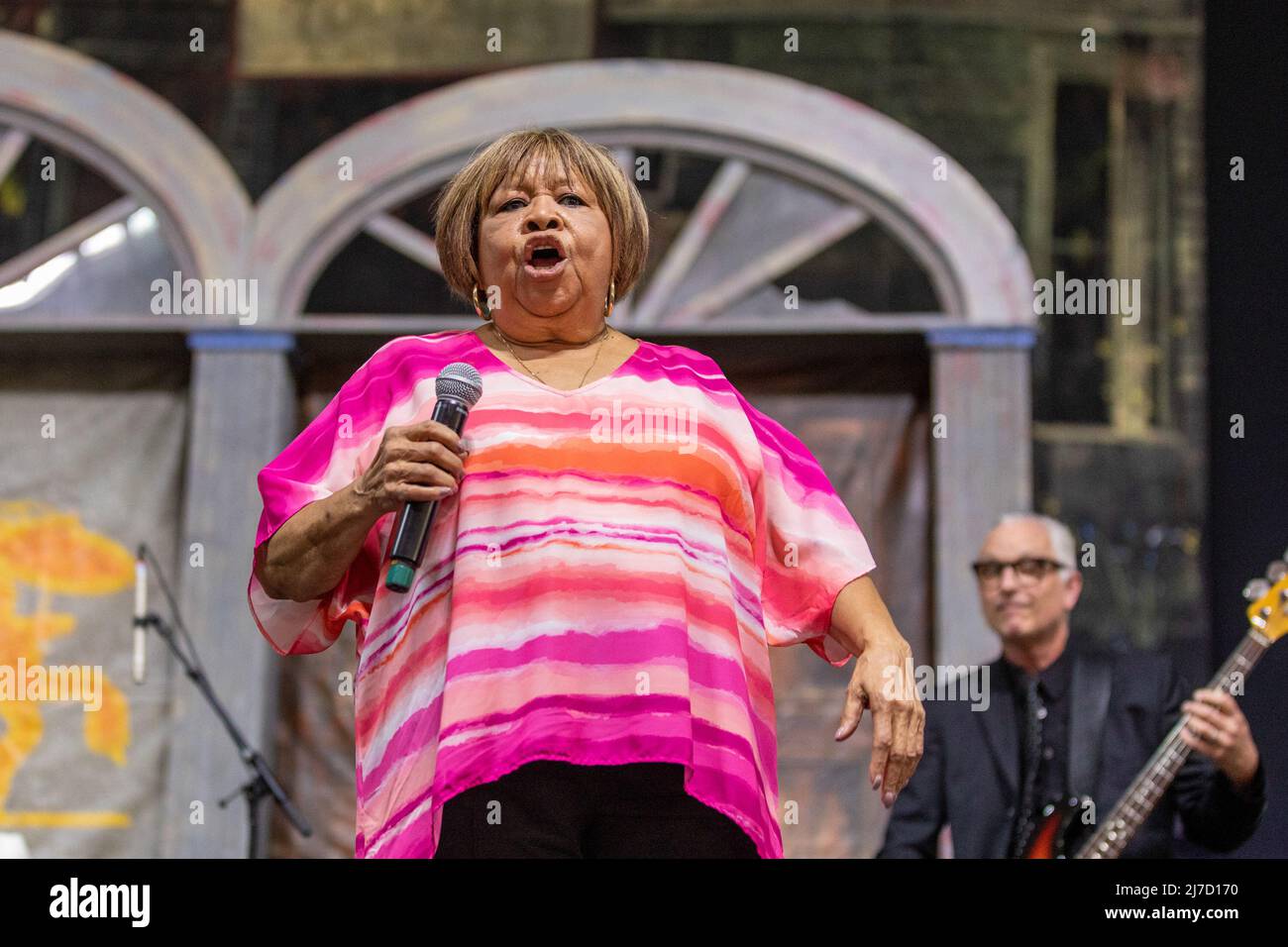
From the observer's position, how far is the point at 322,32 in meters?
5.31

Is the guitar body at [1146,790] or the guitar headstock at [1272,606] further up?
the guitar headstock at [1272,606]

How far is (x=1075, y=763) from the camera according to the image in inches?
151

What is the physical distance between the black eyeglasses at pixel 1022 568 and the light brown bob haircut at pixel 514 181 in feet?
8.33

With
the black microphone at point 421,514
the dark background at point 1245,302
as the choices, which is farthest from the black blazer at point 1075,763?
the black microphone at point 421,514

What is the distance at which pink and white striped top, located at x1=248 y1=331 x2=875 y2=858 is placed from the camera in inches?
64.3

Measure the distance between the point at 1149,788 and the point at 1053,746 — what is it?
34cm

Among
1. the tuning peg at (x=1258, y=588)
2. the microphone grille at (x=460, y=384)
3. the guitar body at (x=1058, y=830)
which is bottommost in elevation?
the guitar body at (x=1058, y=830)

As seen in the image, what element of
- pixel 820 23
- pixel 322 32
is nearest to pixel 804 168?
pixel 820 23

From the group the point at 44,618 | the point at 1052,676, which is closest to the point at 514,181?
the point at 1052,676

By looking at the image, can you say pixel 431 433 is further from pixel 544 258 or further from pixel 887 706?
pixel 887 706

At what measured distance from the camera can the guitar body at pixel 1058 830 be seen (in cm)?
364

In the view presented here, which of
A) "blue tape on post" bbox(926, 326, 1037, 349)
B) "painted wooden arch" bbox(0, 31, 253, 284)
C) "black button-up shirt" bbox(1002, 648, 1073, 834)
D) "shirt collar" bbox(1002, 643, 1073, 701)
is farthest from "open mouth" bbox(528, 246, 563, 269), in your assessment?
"painted wooden arch" bbox(0, 31, 253, 284)

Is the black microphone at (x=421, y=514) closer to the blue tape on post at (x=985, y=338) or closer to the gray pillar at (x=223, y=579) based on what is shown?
the gray pillar at (x=223, y=579)
